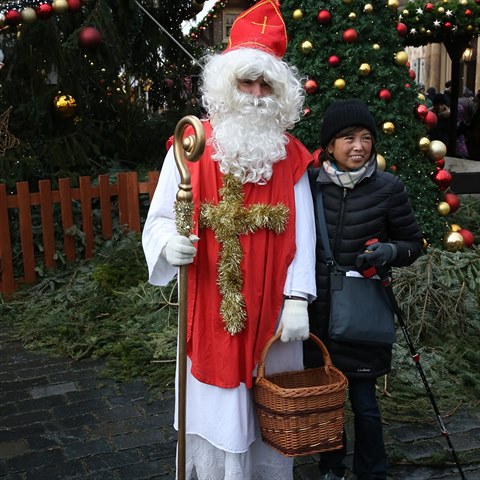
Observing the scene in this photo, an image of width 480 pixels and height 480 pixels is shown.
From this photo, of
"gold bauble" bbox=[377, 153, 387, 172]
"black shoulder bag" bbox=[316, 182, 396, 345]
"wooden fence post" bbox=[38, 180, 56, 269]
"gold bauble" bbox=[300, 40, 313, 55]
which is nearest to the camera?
"black shoulder bag" bbox=[316, 182, 396, 345]

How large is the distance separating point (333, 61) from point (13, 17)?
2.90 meters

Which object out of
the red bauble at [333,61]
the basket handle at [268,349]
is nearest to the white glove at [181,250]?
the basket handle at [268,349]

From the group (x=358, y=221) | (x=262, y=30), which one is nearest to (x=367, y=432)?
(x=358, y=221)

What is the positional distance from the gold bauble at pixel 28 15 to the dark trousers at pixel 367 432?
4620 mm

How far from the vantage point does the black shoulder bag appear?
110 inches

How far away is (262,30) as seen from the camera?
294 centimetres

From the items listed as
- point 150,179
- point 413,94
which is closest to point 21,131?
point 150,179

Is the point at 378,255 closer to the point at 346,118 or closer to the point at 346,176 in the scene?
the point at 346,176

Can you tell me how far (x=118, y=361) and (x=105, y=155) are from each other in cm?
396

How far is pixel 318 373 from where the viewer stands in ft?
9.55

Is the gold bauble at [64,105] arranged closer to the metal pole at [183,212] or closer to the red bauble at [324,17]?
the red bauble at [324,17]

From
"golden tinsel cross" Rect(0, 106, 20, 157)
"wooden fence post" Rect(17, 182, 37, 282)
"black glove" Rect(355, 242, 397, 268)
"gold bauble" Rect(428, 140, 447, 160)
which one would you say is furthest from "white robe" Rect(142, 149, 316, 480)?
"golden tinsel cross" Rect(0, 106, 20, 157)

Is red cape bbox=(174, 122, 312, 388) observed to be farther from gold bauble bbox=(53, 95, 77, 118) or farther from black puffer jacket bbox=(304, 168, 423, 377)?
gold bauble bbox=(53, 95, 77, 118)

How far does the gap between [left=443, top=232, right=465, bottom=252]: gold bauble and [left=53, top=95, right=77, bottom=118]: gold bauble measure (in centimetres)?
443
